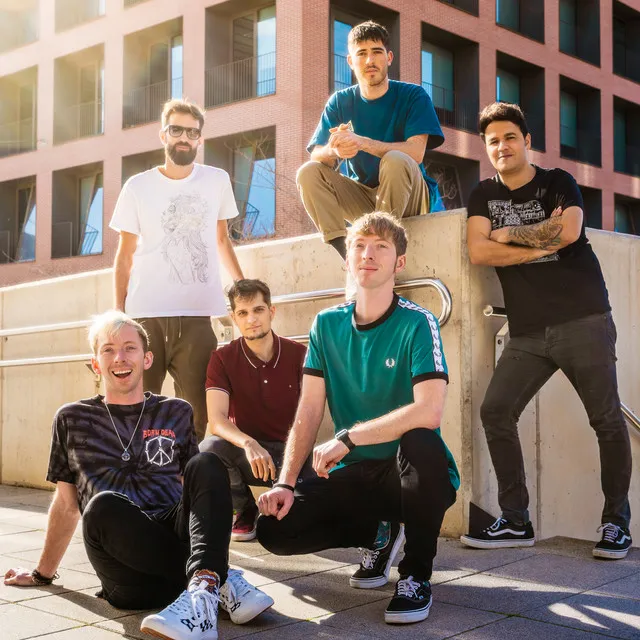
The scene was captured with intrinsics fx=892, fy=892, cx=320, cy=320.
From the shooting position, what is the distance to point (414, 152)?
423cm

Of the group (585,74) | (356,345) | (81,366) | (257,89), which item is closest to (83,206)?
(257,89)

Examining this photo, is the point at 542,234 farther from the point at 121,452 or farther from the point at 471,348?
the point at 121,452

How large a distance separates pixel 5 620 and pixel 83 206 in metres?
21.7

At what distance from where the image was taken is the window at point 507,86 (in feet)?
74.8

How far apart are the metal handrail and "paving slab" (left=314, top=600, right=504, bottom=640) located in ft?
5.31

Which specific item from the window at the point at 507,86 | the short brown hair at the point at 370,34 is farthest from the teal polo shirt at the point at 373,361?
the window at the point at 507,86

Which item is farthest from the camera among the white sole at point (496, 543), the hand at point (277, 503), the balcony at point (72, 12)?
the balcony at point (72, 12)

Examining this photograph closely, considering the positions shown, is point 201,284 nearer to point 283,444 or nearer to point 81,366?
point 283,444

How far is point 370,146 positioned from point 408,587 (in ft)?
6.92

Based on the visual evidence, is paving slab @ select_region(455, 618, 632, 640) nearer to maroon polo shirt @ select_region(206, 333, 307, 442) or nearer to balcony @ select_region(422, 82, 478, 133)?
maroon polo shirt @ select_region(206, 333, 307, 442)

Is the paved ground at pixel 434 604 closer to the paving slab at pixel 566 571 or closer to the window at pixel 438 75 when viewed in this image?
the paving slab at pixel 566 571

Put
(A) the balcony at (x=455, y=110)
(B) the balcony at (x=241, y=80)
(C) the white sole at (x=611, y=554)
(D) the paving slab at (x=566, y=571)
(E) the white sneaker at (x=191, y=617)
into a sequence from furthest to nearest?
(A) the balcony at (x=455, y=110) → (B) the balcony at (x=241, y=80) → (C) the white sole at (x=611, y=554) → (D) the paving slab at (x=566, y=571) → (E) the white sneaker at (x=191, y=617)

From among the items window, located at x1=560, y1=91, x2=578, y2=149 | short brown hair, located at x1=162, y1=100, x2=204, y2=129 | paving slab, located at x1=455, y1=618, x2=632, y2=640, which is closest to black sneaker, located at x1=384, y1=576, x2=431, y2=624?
paving slab, located at x1=455, y1=618, x2=632, y2=640

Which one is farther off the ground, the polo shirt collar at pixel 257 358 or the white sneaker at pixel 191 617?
the polo shirt collar at pixel 257 358
